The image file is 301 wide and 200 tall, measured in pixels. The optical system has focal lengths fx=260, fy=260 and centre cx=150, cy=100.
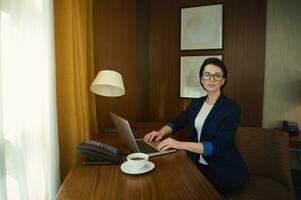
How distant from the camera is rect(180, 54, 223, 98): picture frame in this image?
2912 millimetres

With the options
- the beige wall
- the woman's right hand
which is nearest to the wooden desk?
the beige wall

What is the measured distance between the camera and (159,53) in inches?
120

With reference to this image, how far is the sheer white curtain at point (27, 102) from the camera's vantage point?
1225 mm

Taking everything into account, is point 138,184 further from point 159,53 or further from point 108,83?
point 159,53

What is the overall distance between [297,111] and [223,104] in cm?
152

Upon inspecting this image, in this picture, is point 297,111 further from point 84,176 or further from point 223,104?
point 84,176

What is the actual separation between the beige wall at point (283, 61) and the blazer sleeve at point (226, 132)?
1383 millimetres

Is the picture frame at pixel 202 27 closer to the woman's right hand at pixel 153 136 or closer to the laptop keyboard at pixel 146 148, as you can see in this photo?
the woman's right hand at pixel 153 136

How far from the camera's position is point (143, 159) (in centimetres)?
124

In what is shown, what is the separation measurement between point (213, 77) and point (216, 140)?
420 millimetres

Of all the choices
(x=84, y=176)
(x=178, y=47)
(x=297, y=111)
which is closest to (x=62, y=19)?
(x=84, y=176)

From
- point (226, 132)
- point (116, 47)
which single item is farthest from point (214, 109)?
point (116, 47)

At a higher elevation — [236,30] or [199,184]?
[236,30]

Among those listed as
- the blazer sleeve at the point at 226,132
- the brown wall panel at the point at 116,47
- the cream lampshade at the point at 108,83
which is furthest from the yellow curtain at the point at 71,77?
the blazer sleeve at the point at 226,132
